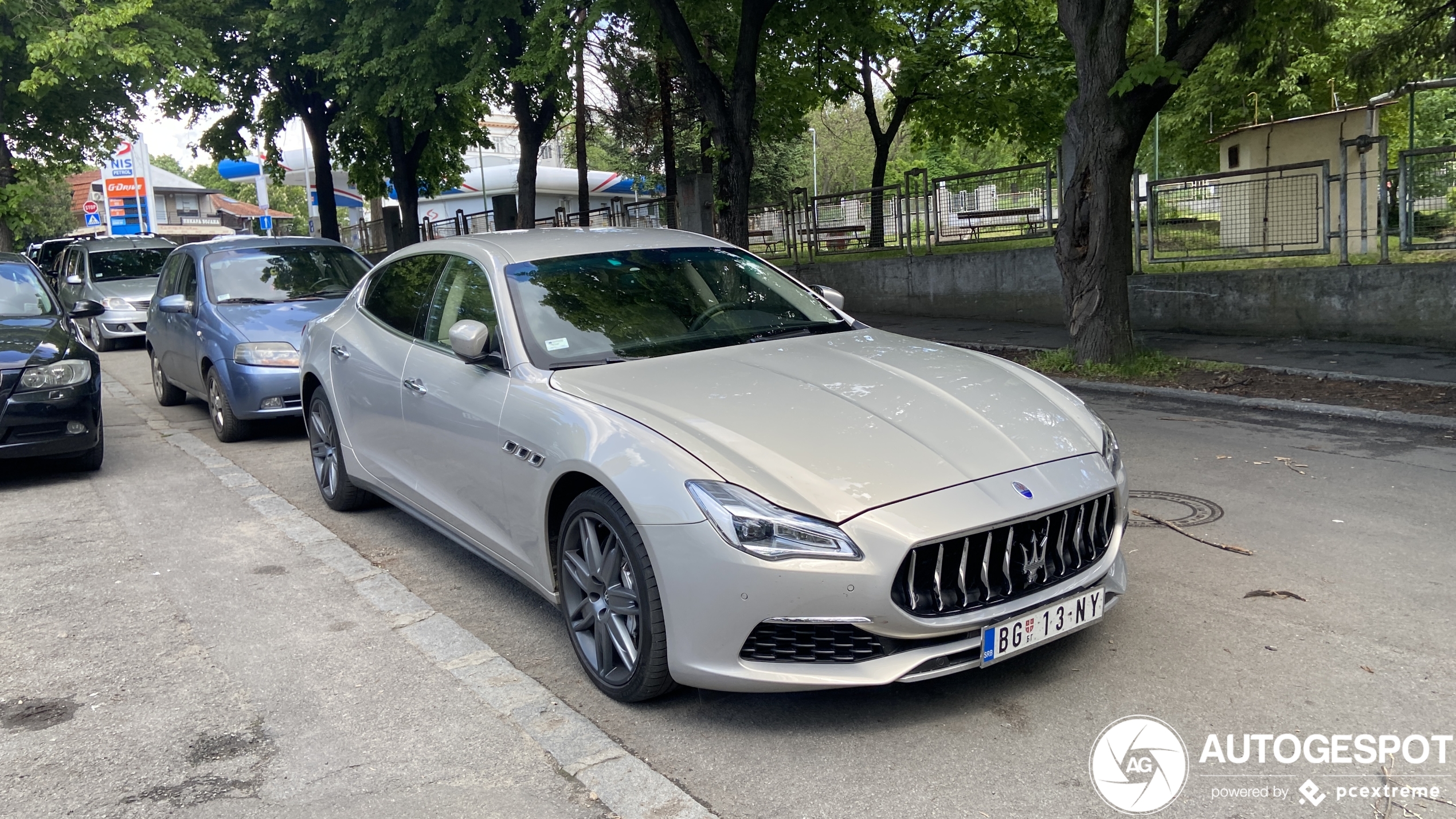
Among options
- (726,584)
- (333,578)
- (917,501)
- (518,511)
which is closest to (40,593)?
(333,578)

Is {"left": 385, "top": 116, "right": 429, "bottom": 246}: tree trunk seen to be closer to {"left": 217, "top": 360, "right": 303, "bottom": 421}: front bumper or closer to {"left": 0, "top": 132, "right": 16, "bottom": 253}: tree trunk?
{"left": 0, "top": 132, "right": 16, "bottom": 253}: tree trunk

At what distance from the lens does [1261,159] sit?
2469cm

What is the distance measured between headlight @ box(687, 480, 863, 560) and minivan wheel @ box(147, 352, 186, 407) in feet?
30.8

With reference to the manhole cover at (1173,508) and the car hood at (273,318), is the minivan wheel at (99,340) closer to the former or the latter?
the car hood at (273,318)

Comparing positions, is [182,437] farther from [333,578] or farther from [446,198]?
[446,198]

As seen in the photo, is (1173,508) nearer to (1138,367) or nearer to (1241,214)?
(1138,367)

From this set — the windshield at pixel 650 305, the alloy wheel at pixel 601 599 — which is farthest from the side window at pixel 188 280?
the alloy wheel at pixel 601 599

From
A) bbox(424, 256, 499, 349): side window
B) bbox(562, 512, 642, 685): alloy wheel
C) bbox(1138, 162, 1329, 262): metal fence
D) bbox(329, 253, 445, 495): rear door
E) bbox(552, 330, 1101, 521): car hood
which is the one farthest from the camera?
bbox(1138, 162, 1329, 262): metal fence

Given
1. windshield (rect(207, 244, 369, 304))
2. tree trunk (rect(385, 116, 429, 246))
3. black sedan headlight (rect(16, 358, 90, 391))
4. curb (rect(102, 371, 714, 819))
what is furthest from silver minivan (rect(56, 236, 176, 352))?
curb (rect(102, 371, 714, 819))

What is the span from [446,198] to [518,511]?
46200 millimetres

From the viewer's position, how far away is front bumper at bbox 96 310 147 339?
1820 cm

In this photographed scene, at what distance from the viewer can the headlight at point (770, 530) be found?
10.7 ft

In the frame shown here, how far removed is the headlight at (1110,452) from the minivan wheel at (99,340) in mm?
18612

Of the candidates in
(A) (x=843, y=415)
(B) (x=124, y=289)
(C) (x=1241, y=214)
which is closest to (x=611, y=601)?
(A) (x=843, y=415)
